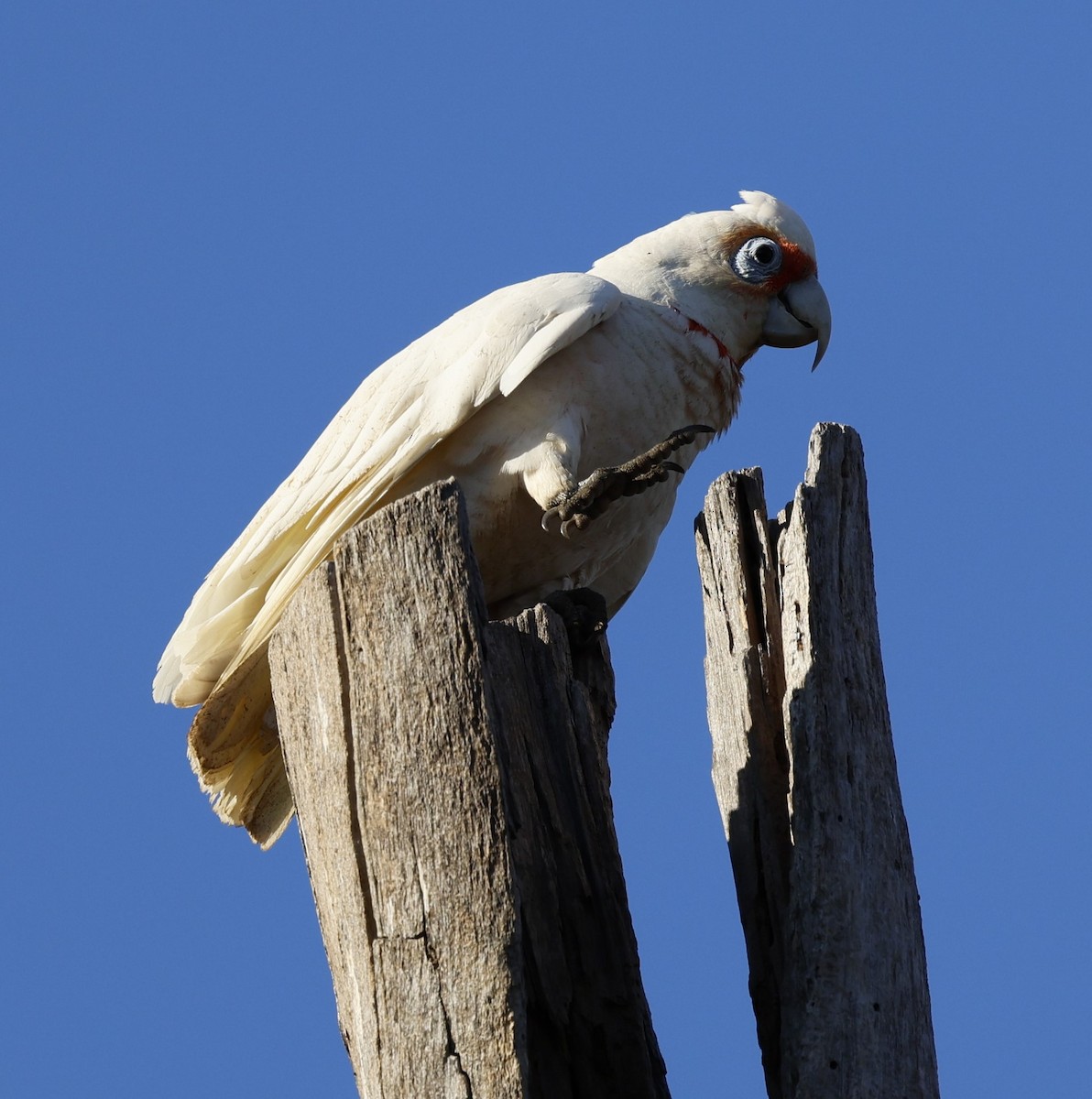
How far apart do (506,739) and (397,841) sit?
38 centimetres

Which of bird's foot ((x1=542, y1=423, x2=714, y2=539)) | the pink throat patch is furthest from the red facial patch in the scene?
bird's foot ((x1=542, y1=423, x2=714, y2=539))

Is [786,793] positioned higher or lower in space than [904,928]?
higher

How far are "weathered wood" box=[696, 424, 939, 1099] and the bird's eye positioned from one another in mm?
1818

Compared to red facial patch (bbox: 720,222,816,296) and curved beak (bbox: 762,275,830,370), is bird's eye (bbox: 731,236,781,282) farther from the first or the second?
curved beak (bbox: 762,275,830,370)

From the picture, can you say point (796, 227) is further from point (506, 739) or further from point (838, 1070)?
point (838, 1070)

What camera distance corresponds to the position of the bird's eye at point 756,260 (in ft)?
20.5

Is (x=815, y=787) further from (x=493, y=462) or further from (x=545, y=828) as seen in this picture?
(x=493, y=462)

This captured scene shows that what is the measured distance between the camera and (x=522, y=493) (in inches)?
212

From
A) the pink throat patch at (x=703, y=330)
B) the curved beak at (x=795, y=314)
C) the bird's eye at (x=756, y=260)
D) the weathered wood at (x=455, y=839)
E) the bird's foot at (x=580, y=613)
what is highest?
the bird's eye at (x=756, y=260)

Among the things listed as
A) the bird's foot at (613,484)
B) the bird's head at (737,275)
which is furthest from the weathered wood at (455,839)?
the bird's head at (737,275)

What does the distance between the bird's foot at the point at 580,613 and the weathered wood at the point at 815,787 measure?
0.50 metres

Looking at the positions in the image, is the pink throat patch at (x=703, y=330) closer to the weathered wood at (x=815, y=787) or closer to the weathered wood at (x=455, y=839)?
the weathered wood at (x=815, y=787)

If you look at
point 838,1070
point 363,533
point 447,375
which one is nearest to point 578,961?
point 838,1070

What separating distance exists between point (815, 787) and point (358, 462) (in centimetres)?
205
